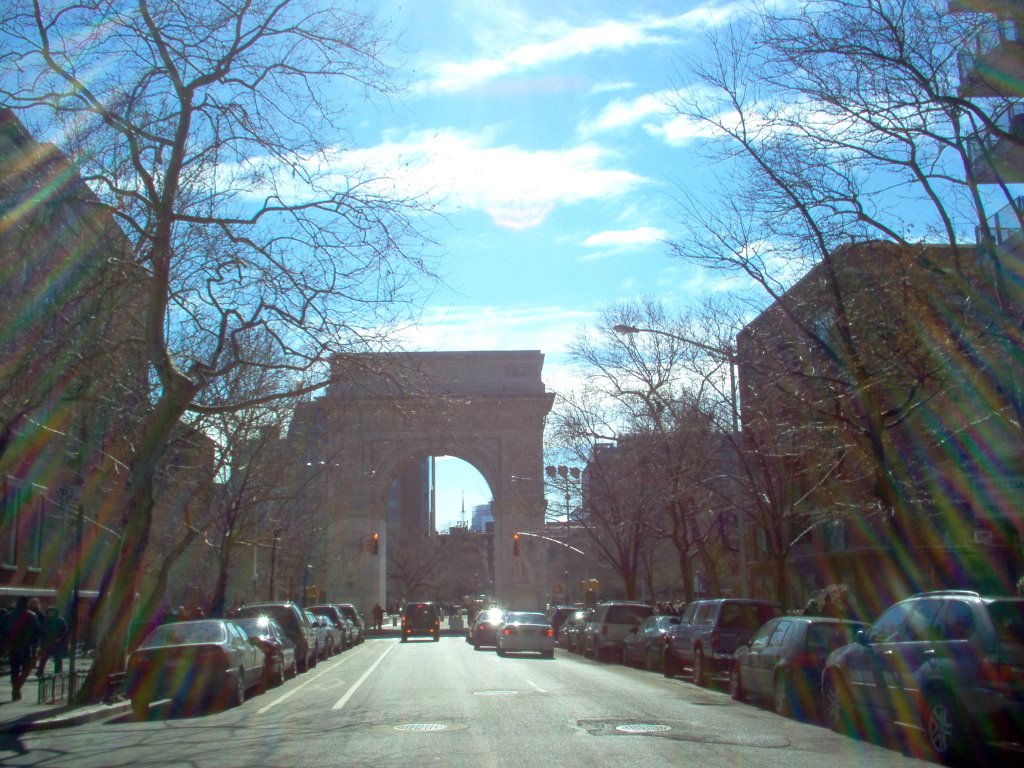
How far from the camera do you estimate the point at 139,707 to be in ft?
52.8

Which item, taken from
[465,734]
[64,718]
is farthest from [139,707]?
[465,734]

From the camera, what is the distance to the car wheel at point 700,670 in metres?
21.2

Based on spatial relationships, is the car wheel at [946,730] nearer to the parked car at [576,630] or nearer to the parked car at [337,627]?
the parked car at [576,630]

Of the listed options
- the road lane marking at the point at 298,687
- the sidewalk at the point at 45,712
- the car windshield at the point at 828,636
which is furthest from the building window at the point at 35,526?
the car windshield at the point at 828,636

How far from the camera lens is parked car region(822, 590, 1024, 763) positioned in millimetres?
10008

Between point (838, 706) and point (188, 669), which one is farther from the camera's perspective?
point (188, 669)

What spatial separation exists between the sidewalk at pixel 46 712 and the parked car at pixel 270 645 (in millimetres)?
3744

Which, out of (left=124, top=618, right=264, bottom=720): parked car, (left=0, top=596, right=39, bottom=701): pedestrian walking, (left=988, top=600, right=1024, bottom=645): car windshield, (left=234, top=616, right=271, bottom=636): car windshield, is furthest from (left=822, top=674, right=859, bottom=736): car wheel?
(left=0, top=596, right=39, bottom=701): pedestrian walking

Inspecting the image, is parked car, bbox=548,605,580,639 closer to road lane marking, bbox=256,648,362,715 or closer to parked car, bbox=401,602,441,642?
parked car, bbox=401,602,441,642

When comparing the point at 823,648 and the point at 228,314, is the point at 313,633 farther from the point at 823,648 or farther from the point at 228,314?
the point at 823,648

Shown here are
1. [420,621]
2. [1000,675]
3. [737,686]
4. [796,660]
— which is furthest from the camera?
[420,621]

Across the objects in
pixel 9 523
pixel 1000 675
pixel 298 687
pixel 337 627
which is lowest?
pixel 1000 675

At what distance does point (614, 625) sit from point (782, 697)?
15.8 m

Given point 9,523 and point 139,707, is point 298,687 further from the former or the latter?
point 9,523
